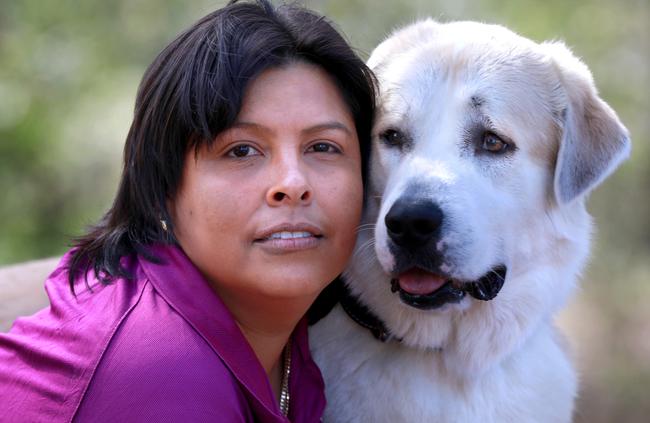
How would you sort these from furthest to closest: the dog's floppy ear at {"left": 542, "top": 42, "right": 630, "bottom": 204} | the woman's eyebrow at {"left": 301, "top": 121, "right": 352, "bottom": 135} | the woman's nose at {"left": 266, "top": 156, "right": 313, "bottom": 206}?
the dog's floppy ear at {"left": 542, "top": 42, "right": 630, "bottom": 204} < the woman's eyebrow at {"left": 301, "top": 121, "right": 352, "bottom": 135} < the woman's nose at {"left": 266, "top": 156, "right": 313, "bottom": 206}

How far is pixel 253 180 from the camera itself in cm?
209

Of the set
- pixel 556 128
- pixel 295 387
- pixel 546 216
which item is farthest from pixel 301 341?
pixel 556 128

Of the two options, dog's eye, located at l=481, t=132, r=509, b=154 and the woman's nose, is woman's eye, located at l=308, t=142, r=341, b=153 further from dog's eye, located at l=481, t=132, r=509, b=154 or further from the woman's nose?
dog's eye, located at l=481, t=132, r=509, b=154

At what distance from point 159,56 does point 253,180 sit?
0.54 metres

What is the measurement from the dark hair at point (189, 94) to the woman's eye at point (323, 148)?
0.21m

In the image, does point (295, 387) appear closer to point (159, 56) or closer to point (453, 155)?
point (453, 155)

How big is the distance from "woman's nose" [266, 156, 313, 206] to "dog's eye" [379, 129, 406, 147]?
2.00 ft

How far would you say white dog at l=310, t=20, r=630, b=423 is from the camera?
8.27 ft

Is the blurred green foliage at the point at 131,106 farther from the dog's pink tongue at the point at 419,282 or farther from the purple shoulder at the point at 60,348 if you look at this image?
the purple shoulder at the point at 60,348

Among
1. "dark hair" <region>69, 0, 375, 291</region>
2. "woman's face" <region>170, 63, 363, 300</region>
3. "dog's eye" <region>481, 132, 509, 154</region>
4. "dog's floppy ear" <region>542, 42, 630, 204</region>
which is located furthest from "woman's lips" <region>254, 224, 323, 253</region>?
"dog's floppy ear" <region>542, 42, 630, 204</region>

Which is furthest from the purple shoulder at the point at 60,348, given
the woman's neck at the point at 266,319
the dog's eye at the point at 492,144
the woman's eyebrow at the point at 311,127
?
the dog's eye at the point at 492,144

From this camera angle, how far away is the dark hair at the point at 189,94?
214cm

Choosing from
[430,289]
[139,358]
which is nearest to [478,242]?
[430,289]

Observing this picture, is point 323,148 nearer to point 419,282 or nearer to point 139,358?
point 419,282
